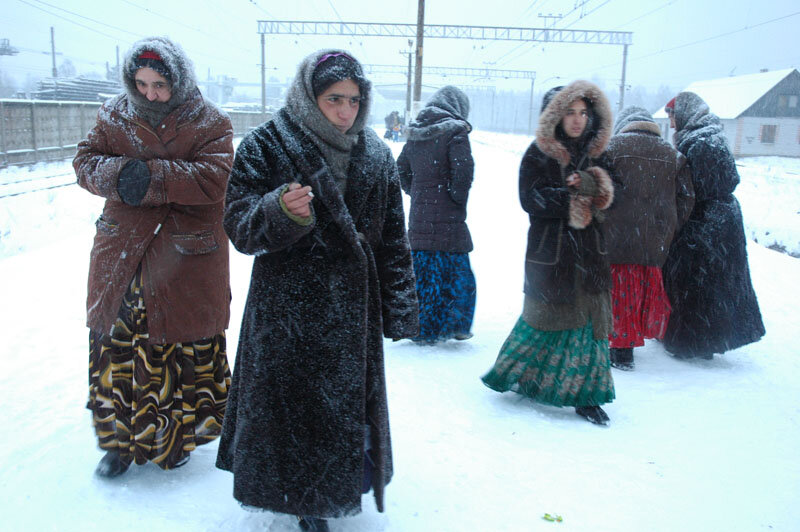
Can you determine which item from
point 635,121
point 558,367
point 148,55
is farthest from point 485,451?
point 635,121

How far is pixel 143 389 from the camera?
264 cm

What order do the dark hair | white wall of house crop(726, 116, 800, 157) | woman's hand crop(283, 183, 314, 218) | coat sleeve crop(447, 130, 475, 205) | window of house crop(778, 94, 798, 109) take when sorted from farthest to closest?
1. window of house crop(778, 94, 798, 109)
2. white wall of house crop(726, 116, 800, 157)
3. coat sleeve crop(447, 130, 475, 205)
4. the dark hair
5. woman's hand crop(283, 183, 314, 218)

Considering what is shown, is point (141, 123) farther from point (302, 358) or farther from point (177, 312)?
point (302, 358)

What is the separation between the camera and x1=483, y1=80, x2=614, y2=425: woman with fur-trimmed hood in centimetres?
336

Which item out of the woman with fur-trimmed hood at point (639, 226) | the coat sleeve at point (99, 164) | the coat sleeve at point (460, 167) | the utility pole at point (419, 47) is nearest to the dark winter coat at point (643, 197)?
the woman with fur-trimmed hood at point (639, 226)

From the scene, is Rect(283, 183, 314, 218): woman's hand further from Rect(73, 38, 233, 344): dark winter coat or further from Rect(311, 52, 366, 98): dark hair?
Rect(73, 38, 233, 344): dark winter coat

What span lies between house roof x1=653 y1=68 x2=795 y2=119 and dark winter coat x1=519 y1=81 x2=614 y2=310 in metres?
43.4

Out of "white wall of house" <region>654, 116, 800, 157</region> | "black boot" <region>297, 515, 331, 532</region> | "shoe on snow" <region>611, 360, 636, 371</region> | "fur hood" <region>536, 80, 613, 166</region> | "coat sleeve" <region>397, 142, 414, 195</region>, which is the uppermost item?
"white wall of house" <region>654, 116, 800, 157</region>

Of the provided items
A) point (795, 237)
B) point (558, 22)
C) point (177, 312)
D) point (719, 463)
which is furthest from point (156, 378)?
point (558, 22)

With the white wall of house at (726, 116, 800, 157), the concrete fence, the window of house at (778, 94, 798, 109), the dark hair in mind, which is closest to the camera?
the dark hair

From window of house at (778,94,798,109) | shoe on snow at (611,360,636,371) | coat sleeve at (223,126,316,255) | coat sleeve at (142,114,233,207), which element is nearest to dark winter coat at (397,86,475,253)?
shoe on snow at (611,360,636,371)

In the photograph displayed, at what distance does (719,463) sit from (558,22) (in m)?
32.3

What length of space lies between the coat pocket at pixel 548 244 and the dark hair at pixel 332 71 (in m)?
1.73

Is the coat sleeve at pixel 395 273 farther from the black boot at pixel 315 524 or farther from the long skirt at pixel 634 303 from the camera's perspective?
the long skirt at pixel 634 303
